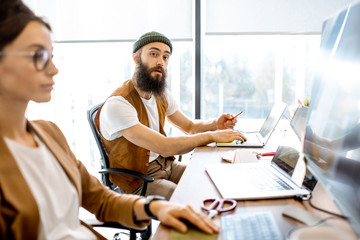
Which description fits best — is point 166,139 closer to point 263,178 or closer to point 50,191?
point 263,178

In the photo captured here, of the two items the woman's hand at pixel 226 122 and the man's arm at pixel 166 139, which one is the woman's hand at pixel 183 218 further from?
the woman's hand at pixel 226 122

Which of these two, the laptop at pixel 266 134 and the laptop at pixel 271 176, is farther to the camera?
the laptop at pixel 266 134

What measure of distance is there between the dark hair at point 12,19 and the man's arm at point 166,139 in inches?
36.8

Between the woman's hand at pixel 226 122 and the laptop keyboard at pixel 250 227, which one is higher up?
the laptop keyboard at pixel 250 227

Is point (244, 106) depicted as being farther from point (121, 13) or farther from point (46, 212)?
point (46, 212)

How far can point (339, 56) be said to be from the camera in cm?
83

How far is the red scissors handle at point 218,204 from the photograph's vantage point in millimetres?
913

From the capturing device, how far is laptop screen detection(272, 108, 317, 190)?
1019 mm

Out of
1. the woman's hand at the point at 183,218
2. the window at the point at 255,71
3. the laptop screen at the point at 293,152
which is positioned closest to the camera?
the woman's hand at the point at 183,218

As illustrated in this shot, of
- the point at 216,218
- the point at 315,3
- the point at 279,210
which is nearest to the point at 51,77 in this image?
the point at 216,218

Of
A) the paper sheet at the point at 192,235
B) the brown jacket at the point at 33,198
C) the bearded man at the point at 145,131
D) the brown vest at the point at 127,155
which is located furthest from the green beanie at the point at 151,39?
the paper sheet at the point at 192,235

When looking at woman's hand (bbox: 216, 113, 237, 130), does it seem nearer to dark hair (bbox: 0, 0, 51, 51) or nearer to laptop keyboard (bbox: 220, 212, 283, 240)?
laptop keyboard (bbox: 220, 212, 283, 240)

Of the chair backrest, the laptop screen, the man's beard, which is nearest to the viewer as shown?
the laptop screen

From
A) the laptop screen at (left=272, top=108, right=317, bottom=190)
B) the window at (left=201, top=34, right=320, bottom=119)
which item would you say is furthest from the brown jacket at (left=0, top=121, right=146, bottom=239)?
the window at (left=201, top=34, right=320, bottom=119)
